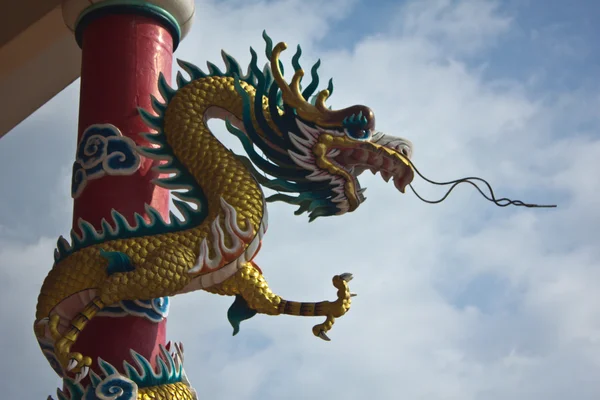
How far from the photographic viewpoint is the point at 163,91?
533 centimetres

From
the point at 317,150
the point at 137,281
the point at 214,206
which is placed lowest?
the point at 137,281

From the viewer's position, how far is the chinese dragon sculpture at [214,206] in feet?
15.5

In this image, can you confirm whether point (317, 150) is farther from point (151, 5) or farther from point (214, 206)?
point (151, 5)

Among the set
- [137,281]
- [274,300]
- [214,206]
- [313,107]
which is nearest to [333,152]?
[313,107]

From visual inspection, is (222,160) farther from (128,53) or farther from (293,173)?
(128,53)

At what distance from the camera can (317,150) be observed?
5.03 metres

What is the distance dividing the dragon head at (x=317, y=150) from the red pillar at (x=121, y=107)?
0.57 m

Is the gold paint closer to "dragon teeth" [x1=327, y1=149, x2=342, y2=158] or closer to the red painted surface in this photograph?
the red painted surface

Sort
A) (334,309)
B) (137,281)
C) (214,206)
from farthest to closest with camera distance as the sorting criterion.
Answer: (214,206) < (334,309) < (137,281)

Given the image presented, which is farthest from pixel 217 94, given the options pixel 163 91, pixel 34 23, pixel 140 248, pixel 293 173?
pixel 34 23

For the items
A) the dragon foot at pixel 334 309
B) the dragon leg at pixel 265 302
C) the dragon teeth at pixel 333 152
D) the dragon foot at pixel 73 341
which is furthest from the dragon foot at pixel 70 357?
the dragon teeth at pixel 333 152

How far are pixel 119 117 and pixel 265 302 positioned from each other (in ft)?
4.21

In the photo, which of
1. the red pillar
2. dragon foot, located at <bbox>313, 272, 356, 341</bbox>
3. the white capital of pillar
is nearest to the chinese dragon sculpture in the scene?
dragon foot, located at <bbox>313, 272, 356, 341</bbox>

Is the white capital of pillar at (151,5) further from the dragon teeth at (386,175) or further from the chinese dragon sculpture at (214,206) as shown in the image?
the dragon teeth at (386,175)
